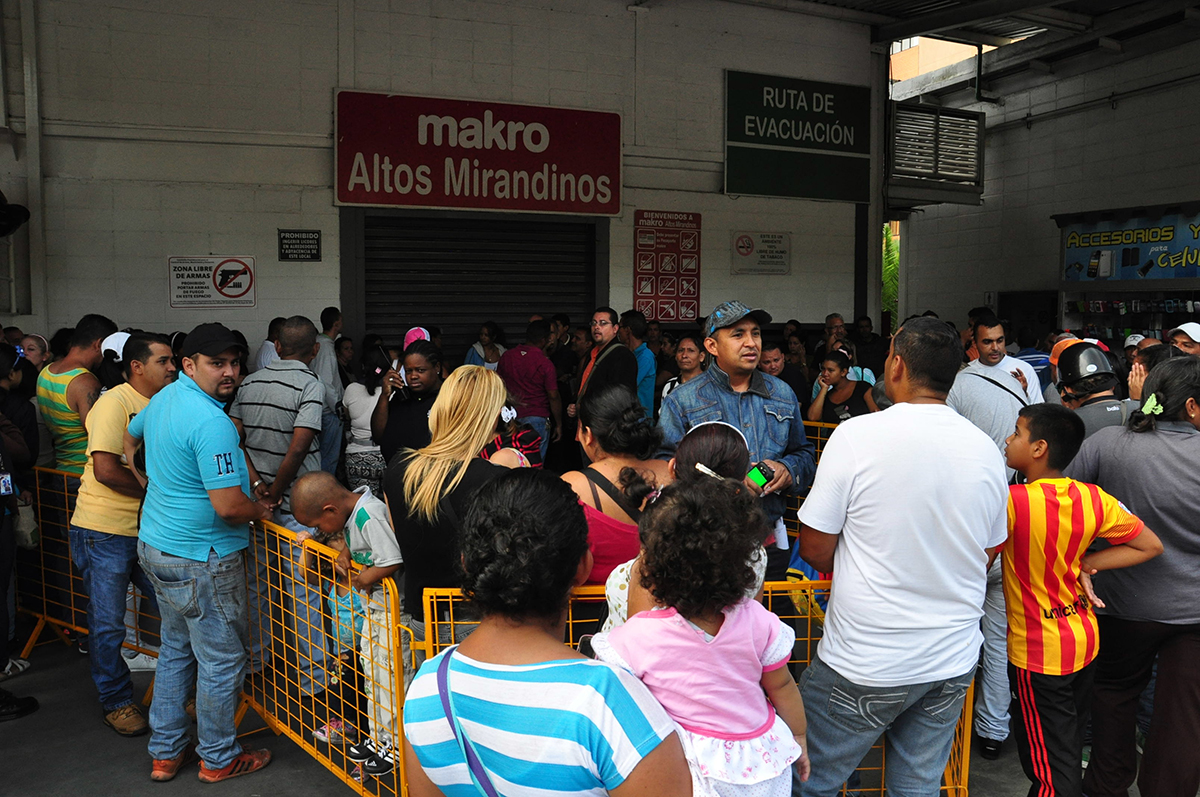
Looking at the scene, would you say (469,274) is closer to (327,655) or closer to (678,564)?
(327,655)

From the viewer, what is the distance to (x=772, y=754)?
200 centimetres

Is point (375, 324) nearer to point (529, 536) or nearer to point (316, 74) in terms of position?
point (316, 74)

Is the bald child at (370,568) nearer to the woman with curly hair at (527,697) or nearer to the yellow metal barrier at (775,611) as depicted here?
the yellow metal barrier at (775,611)

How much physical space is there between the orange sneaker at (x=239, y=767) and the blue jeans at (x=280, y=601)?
0.32 m

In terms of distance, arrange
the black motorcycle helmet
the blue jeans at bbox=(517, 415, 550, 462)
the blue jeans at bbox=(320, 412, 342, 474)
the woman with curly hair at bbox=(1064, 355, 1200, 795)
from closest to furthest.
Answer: the woman with curly hair at bbox=(1064, 355, 1200, 795)
the black motorcycle helmet
the blue jeans at bbox=(320, 412, 342, 474)
the blue jeans at bbox=(517, 415, 550, 462)

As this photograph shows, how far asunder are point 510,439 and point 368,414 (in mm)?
1563

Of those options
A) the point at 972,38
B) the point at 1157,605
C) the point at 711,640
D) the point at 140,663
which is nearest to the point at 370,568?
the point at 711,640

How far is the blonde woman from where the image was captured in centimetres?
282

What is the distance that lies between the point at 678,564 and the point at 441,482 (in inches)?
46.0

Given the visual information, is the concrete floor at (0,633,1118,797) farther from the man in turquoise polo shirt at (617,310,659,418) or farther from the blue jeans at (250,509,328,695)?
the man in turquoise polo shirt at (617,310,659,418)

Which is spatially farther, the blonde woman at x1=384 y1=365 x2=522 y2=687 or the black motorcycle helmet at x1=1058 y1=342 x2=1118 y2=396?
the black motorcycle helmet at x1=1058 y1=342 x2=1118 y2=396

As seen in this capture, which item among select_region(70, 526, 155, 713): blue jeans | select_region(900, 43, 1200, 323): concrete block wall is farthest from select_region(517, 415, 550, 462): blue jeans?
select_region(900, 43, 1200, 323): concrete block wall

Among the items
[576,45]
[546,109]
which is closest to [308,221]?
[546,109]

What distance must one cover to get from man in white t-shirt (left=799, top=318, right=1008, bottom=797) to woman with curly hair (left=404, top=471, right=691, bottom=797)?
3.27ft
